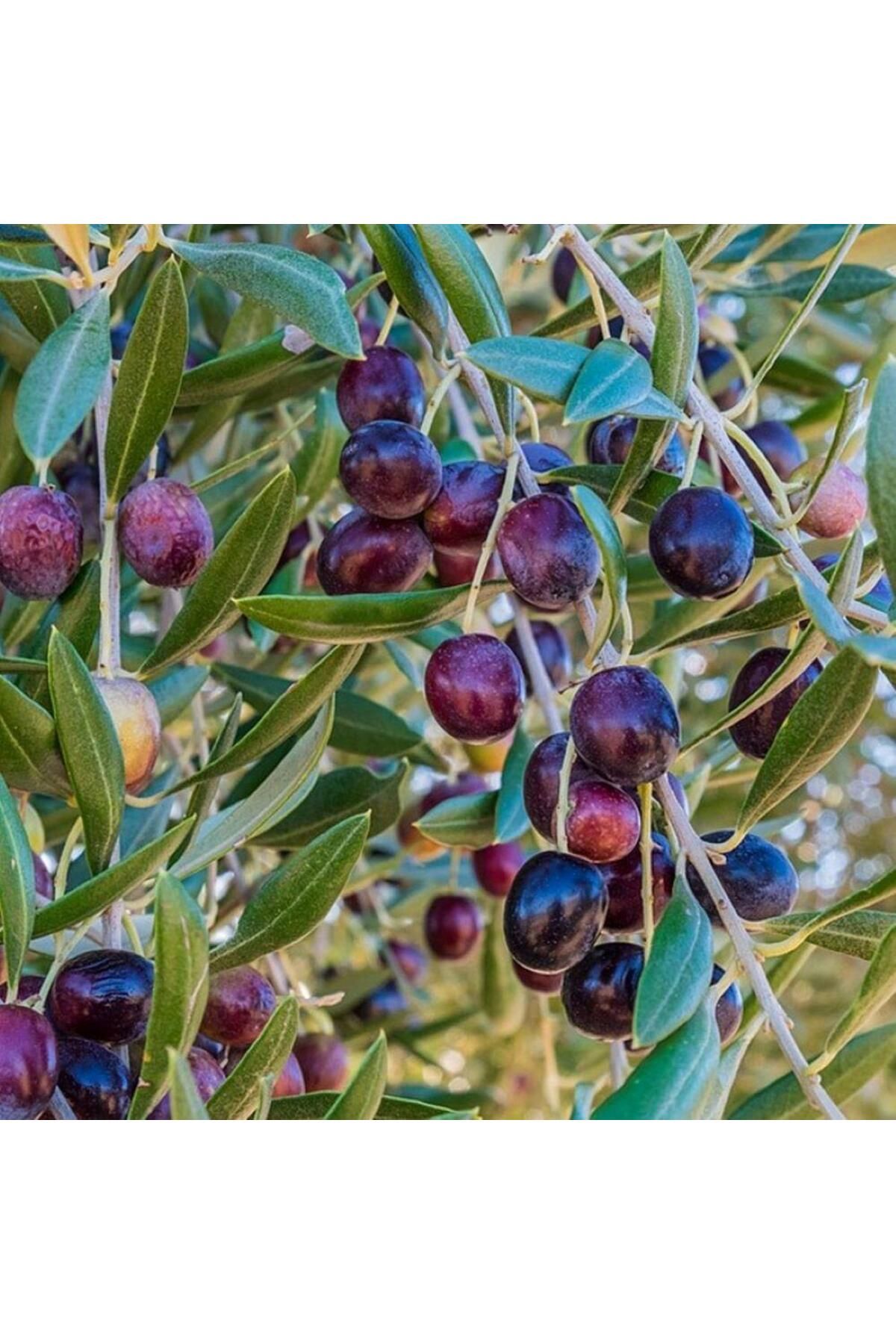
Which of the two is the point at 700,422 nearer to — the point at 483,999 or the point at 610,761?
the point at 610,761

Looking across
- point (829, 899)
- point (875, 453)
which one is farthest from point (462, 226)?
point (829, 899)

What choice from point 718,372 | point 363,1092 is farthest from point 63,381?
point 718,372

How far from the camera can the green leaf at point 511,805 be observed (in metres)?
1.09

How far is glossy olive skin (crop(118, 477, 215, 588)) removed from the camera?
2.98ft

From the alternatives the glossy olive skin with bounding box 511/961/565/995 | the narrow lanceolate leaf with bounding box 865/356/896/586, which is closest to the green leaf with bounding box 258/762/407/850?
the glossy olive skin with bounding box 511/961/565/995

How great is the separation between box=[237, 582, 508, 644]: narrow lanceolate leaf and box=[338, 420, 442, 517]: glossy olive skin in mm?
69

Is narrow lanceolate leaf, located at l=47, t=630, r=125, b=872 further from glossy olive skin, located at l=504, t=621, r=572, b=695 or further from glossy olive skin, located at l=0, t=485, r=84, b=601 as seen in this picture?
glossy olive skin, located at l=504, t=621, r=572, b=695

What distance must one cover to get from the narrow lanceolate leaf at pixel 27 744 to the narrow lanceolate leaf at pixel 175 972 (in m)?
0.19

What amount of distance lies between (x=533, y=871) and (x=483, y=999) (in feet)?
3.55

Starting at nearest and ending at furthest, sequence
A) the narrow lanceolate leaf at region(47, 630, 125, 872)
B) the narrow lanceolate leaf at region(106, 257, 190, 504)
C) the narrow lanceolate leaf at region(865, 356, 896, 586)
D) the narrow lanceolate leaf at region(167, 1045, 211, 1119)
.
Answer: the narrow lanceolate leaf at region(167, 1045, 211, 1119)
the narrow lanceolate leaf at region(865, 356, 896, 586)
the narrow lanceolate leaf at region(47, 630, 125, 872)
the narrow lanceolate leaf at region(106, 257, 190, 504)

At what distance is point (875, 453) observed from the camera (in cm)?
68

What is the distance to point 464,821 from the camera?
1133mm

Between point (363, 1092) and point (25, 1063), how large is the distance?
169mm

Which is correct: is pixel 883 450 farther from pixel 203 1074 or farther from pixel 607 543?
pixel 203 1074
